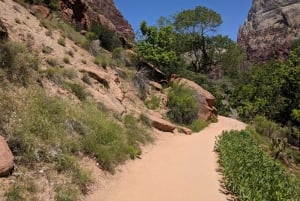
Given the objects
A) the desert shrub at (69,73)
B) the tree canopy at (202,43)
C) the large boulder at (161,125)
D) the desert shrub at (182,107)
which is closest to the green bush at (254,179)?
the large boulder at (161,125)

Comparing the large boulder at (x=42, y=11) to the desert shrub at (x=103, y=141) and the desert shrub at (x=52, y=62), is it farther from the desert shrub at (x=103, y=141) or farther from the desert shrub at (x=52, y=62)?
the desert shrub at (x=103, y=141)

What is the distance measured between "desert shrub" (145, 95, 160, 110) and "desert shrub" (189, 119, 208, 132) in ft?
7.36

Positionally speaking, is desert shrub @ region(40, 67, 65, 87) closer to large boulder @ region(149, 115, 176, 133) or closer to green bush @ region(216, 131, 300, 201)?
large boulder @ region(149, 115, 176, 133)

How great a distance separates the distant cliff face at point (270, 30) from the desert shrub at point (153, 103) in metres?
52.6

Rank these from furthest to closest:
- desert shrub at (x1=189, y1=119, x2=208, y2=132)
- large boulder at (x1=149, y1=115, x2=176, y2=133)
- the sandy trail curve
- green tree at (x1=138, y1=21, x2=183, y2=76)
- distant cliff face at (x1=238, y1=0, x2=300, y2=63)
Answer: distant cliff face at (x1=238, y1=0, x2=300, y2=63), green tree at (x1=138, y1=21, x2=183, y2=76), desert shrub at (x1=189, y1=119, x2=208, y2=132), large boulder at (x1=149, y1=115, x2=176, y2=133), the sandy trail curve

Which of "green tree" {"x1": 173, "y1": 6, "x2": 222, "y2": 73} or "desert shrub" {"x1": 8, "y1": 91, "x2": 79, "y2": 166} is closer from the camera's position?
"desert shrub" {"x1": 8, "y1": 91, "x2": 79, "y2": 166}

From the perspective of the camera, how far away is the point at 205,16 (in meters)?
37.9

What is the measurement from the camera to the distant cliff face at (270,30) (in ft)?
241

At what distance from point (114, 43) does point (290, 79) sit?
13.5m

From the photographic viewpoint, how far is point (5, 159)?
6332 millimetres

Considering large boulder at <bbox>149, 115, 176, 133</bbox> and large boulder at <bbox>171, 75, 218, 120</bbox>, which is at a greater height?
large boulder at <bbox>171, 75, 218, 120</bbox>

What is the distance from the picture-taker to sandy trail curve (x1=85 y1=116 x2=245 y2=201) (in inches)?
302

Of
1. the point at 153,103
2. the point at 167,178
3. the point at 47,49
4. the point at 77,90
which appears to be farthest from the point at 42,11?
the point at 167,178

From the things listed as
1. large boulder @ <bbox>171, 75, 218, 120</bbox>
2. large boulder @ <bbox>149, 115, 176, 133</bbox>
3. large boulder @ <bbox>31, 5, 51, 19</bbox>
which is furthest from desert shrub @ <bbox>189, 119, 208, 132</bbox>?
large boulder @ <bbox>31, 5, 51, 19</bbox>
